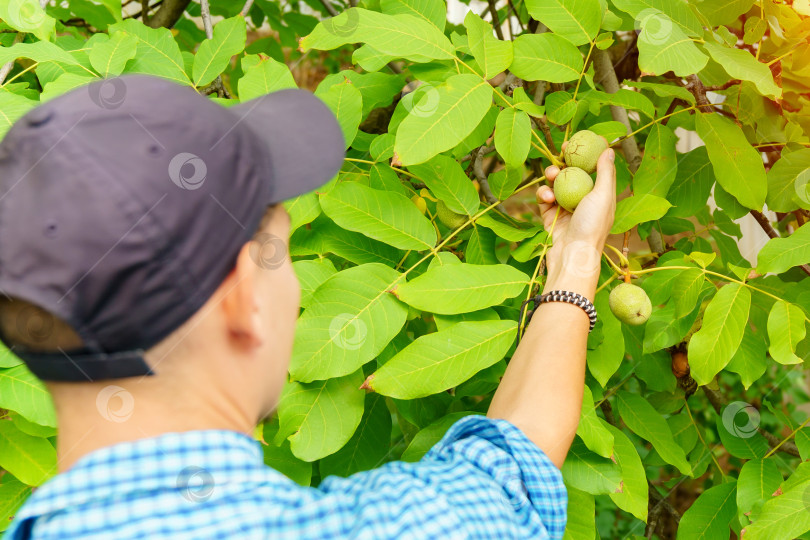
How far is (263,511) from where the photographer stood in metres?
0.76

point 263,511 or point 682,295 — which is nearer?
point 263,511

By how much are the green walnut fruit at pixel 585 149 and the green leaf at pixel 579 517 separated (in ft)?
2.29

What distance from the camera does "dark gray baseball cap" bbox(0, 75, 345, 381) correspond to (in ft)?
2.37

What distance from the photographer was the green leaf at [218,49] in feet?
5.05

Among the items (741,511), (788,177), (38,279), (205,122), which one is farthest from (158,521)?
(788,177)

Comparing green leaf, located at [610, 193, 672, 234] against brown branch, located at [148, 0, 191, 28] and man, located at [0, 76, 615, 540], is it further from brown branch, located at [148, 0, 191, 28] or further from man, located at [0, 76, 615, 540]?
brown branch, located at [148, 0, 191, 28]

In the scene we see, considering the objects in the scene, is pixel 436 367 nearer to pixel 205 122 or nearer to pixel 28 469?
pixel 205 122

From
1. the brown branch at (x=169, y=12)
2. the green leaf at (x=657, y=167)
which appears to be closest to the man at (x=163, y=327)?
the green leaf at (x=657, y=167)

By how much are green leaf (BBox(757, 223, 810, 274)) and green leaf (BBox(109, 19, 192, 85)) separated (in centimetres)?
133

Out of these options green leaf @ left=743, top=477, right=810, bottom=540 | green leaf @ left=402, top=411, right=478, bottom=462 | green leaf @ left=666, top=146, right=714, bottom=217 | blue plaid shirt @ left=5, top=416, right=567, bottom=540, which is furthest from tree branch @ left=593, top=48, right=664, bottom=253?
blue plaid shirt @ left=5, top=416, right=567, bottom=540

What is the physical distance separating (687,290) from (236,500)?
1.02 m

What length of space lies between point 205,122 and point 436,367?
63 cm

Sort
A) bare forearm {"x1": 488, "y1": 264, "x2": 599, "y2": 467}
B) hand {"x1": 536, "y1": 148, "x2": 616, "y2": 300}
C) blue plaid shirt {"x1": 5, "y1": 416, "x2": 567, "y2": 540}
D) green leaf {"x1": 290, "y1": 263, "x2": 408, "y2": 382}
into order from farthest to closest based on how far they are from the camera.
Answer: hand {"x1": 536, "y1": 148, "x2": 616, "y2": 300} < green leaf {"x1": 290, "y1": 263, "x2": 408, "y2": 382} < bare forearm {"x1": 488, "y1": 264, "x2": 599, "y2": 467} < blue plaid shirt {"x1": 5, "y1": 416, "x2": 567, "y2": 540}

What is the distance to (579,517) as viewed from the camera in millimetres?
1375
